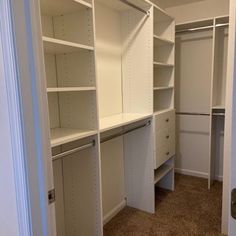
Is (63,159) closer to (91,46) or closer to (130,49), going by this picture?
(91,46)

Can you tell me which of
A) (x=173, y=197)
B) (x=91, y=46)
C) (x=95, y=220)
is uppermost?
(x=91, y=46)

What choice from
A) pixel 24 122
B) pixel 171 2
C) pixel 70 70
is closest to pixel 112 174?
pixel 70 70

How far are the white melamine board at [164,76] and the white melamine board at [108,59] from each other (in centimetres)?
71

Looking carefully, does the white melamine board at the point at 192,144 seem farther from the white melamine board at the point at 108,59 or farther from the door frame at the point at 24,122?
the door frame at the point at 24,122

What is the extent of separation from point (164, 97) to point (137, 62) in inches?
30.9

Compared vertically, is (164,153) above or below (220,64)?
below

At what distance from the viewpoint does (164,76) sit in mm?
3074

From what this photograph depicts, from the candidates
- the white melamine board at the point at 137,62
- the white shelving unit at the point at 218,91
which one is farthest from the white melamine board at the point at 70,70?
the white shelving unit at the point at 218,91

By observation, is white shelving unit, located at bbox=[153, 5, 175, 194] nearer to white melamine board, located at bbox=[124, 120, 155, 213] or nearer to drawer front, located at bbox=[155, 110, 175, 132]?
drawer front, located at bbox=[155, 110, 175, 132]

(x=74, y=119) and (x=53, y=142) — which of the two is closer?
(x=53, y=142)

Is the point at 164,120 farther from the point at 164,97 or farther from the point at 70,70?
the point at 70,70

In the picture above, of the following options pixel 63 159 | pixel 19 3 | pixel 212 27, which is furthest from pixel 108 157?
pixel 212 27

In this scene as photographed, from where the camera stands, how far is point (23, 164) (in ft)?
2.76

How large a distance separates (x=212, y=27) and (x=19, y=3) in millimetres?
2957
